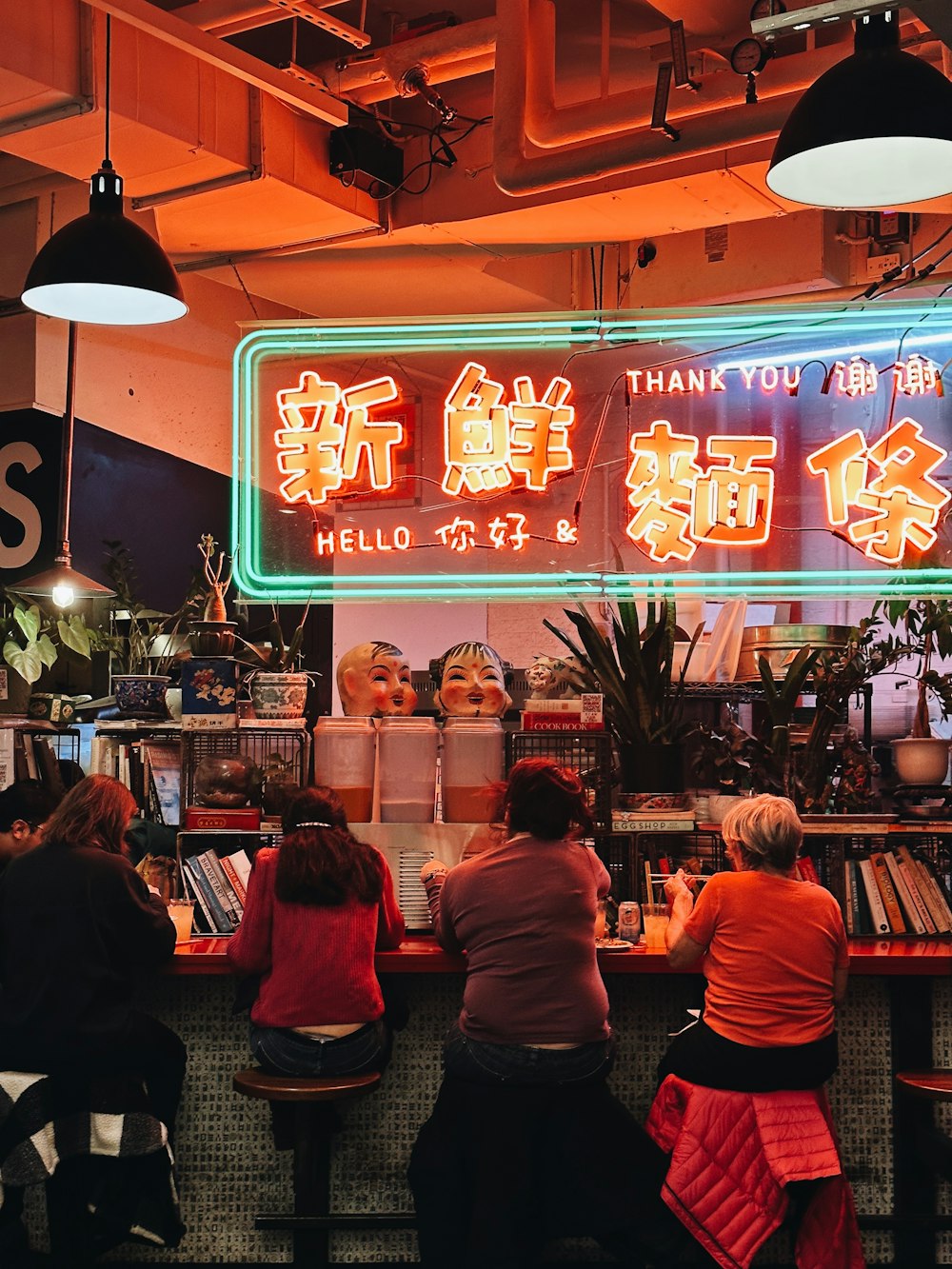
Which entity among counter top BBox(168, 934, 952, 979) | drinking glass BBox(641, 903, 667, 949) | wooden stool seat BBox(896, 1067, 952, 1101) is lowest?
wooden stool seat BBox(896, 1067, 952, 1101)

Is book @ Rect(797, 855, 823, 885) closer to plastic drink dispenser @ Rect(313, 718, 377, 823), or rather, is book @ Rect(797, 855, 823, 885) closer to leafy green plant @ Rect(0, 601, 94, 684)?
plastic drink dispenser @ Rect(313, 718, 377, 823)

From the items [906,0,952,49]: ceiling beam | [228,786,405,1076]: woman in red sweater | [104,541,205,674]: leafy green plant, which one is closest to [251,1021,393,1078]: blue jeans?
[228,786,405,1076]: woman in red sweater

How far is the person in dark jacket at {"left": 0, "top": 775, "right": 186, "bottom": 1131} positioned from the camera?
4027 mm

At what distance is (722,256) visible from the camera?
7543 mm

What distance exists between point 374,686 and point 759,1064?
1.91 meters

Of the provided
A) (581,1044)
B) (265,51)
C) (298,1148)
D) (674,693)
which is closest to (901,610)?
(674,693)

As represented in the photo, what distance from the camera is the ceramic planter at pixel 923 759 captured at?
215 inches

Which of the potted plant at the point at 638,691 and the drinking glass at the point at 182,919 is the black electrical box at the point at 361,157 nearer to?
the potted plant at the point at 638,691

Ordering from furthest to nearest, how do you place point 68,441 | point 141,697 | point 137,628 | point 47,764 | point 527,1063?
point 68,441
point 137,628
point 47,764
point 141,697
point 527,1063

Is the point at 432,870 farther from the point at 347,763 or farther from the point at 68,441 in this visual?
the point at 68,441

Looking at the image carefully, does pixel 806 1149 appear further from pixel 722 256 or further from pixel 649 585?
pixel 722 256

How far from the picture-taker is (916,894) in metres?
4.81

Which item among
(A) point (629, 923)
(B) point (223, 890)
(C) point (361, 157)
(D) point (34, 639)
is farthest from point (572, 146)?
(D) point (34, 639)

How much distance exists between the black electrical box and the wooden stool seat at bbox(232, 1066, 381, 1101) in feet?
13.5
